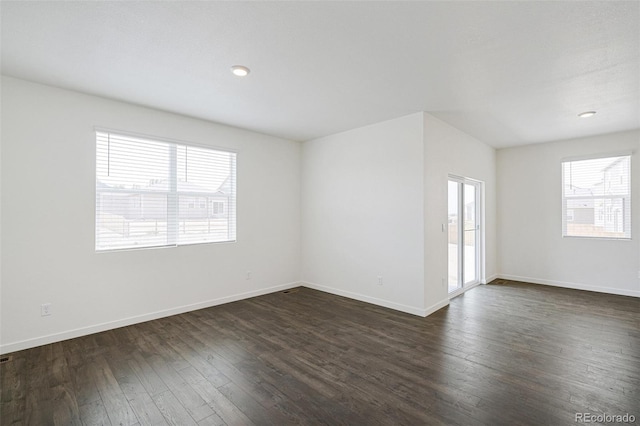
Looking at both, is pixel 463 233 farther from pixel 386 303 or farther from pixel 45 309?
pixel 45 309

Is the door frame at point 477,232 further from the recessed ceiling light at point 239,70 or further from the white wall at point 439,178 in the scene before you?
the recessed ceiling light at point 239,70

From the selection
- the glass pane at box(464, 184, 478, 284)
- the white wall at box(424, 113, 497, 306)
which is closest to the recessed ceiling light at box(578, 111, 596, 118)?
the white wall at box(424, 113, 497, 306)

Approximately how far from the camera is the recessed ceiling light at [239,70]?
271 cm

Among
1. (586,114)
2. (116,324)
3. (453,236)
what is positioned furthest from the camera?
(453,236)

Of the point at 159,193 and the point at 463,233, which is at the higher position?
the point at 159,193

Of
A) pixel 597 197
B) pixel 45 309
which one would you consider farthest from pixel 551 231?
pixel 45 309

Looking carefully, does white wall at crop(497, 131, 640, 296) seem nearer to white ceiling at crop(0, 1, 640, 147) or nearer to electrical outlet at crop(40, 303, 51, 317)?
white ceiling at crop(0, 1, 640, 147)

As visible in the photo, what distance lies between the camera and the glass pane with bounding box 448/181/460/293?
4.73 meters

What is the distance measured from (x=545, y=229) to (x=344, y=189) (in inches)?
156

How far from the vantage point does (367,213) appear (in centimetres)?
455

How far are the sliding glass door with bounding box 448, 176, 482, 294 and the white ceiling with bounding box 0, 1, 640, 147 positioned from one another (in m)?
1.46

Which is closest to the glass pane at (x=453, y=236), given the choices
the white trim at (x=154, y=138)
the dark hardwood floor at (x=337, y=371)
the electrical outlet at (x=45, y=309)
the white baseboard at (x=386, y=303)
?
the white baseboard at (x=386, y=303)

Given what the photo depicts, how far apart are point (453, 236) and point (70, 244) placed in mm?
5139

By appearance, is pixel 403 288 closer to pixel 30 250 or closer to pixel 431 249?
pixel 431 249
